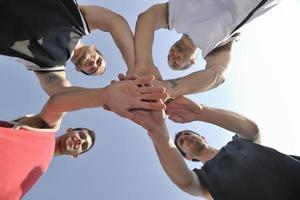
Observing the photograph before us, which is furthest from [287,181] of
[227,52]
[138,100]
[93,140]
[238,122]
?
[93,140]

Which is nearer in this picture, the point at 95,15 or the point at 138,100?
the point at 138,100

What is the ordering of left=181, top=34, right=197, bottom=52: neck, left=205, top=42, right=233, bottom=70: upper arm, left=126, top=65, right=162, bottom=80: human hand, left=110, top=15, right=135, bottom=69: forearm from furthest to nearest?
left=181, top=34, right=197, bottom=52: neck, left=205, top=42, right=233, bottom=70: upper arm, left=110, top=15, right=135, bottom=69: forearm, left=126, top=65, right=162, bottom=80: human hand

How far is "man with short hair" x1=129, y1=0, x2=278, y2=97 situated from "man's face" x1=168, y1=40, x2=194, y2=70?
→ 0.46 feet

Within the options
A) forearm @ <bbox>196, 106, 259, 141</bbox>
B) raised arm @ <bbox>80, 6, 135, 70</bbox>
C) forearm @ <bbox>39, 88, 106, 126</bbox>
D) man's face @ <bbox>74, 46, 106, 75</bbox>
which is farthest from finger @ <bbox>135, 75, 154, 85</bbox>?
man's face @ <bbox>74, 46, 106, 75</bbox>

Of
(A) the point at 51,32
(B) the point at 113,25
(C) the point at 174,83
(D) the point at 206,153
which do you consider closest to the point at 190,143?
(D) the point at 206,153

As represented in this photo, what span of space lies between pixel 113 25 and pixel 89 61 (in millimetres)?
520

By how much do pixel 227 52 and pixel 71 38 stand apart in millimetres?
1039

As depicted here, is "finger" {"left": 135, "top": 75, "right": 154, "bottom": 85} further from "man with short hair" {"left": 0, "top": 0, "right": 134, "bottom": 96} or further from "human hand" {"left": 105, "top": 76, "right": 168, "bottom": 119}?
"man with short hair" {"left": 0, "top": 0, "right": 134, "bottom": 96}

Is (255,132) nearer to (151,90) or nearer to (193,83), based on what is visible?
(193,83)

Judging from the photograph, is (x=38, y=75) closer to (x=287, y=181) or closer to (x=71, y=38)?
(x=71, y=38)

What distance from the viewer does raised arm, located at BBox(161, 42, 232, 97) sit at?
7.33 ft

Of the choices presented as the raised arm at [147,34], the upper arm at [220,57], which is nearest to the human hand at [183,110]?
the raised arm at [147,34]

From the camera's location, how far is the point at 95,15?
2504 mm

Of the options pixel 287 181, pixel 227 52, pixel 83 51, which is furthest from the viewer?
pixel 83 51
